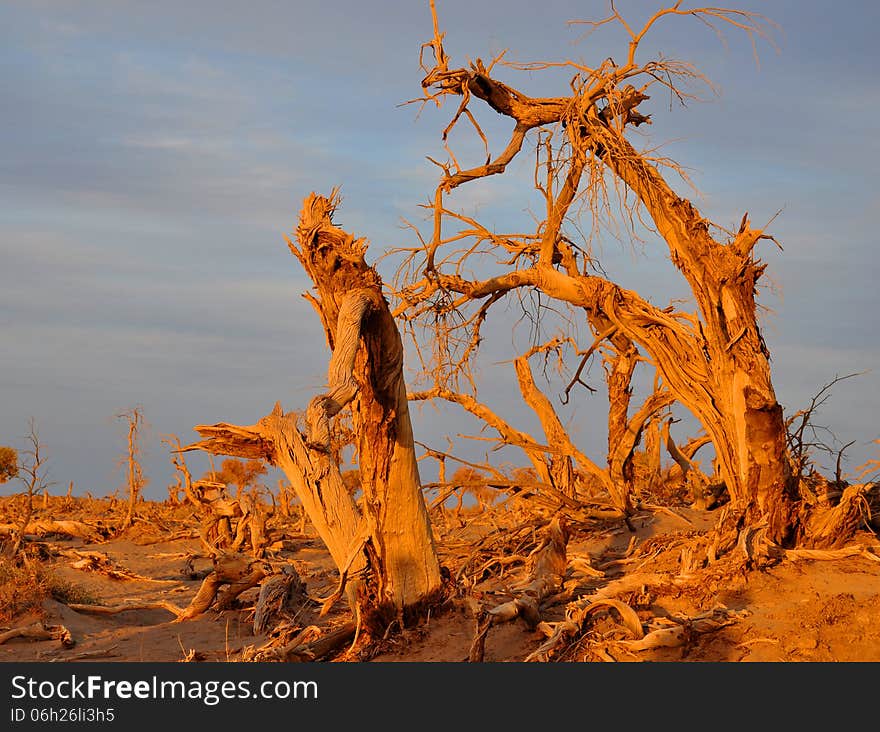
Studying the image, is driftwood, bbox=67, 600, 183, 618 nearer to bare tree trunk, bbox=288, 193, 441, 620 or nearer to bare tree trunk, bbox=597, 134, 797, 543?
bare tree trunk, bbox=288, 193, 441, 620

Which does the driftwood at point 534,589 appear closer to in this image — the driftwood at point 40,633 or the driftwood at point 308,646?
the driftwood at point 308,646

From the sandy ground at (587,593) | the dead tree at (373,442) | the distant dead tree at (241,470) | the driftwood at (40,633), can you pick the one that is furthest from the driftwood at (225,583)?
the distant dead tree at (241,470)

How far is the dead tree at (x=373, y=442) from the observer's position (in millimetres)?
7055

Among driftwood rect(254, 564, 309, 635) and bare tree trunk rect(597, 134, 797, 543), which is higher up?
bare tree trunk rect(597, 134, 797, 543)

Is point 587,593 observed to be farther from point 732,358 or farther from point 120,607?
point 120,607

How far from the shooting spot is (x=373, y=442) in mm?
7535

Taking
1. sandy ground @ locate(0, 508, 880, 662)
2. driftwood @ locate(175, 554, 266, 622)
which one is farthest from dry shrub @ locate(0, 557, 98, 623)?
driftwood @ locate(175, 554, 266, 622)

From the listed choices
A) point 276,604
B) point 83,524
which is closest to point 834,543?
point 276,604

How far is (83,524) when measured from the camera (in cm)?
1609

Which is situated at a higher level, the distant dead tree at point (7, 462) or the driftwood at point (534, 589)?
the distant dead tree at point (7, 462)

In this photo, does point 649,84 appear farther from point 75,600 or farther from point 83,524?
point 83,524

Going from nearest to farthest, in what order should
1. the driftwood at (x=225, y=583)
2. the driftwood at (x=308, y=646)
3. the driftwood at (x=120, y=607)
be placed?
1. the driftwood at (x=308, y=646)
2. the driftwood at (x=225, y=583)
3. the driftwood at (x=120, y=607)

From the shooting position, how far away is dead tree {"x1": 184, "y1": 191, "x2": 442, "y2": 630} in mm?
7055

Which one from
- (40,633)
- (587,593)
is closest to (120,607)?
(40,633)
